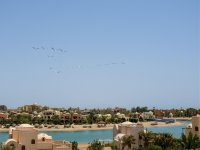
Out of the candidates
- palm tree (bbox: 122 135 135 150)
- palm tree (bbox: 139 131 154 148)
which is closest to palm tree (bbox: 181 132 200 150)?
palm tree (bbox: 139 131 154 148)

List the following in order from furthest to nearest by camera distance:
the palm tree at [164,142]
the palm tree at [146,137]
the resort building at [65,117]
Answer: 1. the resort building at [65,117]
2. the palm tree at [146,137]
3. the palm tree at [164,142]

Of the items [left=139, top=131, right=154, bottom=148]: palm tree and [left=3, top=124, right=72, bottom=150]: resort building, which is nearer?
[left=3, top=124, right=72, bottom=150]: resort building

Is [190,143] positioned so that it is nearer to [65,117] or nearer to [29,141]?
[29,141]

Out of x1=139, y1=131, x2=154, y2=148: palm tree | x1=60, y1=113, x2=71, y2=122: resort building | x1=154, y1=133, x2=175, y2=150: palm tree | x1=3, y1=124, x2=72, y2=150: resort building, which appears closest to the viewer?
x1=3, y1=124, x2=72, y2=150: resort building

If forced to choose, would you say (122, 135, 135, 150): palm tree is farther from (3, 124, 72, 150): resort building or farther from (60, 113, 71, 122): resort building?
(60, 113, 71, 122): resort building

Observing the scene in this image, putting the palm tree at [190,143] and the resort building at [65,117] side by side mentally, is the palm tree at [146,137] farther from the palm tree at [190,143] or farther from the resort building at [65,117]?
the resort building at [65,117]

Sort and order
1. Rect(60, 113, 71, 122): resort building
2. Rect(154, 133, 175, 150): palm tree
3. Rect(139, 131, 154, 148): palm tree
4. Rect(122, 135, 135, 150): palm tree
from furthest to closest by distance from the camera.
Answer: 1. Rect(60, 113, 71, 122): resort building
2. Rect(122, 135, 135, 150): palm tree
3. Rect(139, 131, 154, 148): palm tree
4. Rect(154, 133, 175, 150): palm tree

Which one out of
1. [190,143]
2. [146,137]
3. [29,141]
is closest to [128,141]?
[146,137]

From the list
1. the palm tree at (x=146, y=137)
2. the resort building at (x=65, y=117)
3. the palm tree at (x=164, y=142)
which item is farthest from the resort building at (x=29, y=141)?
the resort building at (x=65, y=117)

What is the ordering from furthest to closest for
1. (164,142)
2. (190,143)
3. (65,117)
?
(65,117)
(190,143)
(164,142)

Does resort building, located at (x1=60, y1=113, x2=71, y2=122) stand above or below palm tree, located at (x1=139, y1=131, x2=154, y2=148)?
above

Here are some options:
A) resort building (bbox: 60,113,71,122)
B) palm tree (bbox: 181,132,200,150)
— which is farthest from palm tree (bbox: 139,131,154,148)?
resort building (bbox: 60,113,71,122)

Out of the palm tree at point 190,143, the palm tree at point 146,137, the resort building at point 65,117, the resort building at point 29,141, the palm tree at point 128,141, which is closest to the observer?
the resort building at point 29,141

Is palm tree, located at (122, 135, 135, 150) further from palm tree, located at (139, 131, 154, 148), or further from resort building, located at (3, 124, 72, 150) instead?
resort building, located at (3, 124, 72, 150)
